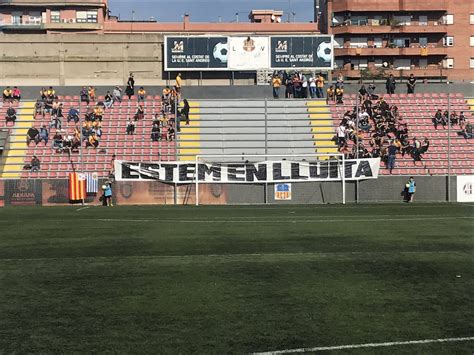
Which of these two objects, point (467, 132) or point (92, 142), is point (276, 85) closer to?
point (467, 132)

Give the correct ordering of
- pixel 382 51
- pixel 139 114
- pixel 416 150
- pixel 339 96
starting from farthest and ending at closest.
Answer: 1. pixel 382 51
2. pixel 339 96
3. pixel 139 114
4. pixel 416 150

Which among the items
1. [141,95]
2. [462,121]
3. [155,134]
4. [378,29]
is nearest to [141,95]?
[141,95]

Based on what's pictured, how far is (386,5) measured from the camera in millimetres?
92562

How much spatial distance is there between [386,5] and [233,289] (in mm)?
87622

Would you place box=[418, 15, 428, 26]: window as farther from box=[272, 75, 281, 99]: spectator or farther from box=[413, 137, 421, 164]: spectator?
box=[413, 137, 421, 164]: spectator

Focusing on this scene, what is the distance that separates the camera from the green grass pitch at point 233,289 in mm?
8547

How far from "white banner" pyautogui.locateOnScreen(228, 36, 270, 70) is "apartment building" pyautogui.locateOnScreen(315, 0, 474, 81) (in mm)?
41033

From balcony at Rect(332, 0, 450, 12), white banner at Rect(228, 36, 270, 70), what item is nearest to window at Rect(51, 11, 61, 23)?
balcony at Rect(332, 0, 450, 12)

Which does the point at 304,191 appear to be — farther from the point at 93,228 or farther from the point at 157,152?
the point at 93,228

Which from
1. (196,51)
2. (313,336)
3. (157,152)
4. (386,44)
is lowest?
(313,336)

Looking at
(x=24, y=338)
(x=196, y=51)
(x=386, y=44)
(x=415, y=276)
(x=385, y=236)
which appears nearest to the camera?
(x=24, y=338)

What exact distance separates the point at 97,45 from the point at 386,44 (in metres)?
48.5

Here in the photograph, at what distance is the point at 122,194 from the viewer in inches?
1465

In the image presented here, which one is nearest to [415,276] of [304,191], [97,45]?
[304,191]
